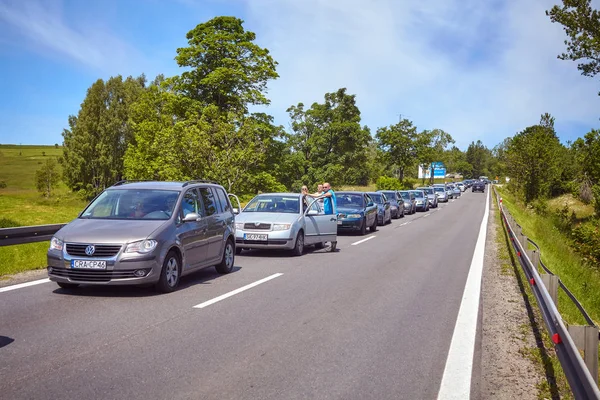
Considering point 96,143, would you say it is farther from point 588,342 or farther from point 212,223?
point 588,342

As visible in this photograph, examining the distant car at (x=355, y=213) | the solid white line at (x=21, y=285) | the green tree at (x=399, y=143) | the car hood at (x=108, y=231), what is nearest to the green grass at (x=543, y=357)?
the car hood at (x=108, y=231)

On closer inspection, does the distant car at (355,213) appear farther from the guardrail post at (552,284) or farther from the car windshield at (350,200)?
the guardrail post at (552,284)

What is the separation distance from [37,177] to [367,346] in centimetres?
7331

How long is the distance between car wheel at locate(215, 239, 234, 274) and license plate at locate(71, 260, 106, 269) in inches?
122

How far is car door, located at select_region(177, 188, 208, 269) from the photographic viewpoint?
29.8ft

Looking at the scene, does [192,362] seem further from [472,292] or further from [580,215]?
[580,215]

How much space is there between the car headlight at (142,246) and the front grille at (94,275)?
284mm

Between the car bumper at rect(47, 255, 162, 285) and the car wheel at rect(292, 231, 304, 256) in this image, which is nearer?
the car bumper at rect(47, 255, 162, 285)

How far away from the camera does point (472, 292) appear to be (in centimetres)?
938

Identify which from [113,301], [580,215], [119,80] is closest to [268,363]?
[113,301]

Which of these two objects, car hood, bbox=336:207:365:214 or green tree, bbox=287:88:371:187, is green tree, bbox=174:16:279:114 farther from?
car hood, bbox=336:207:365:214

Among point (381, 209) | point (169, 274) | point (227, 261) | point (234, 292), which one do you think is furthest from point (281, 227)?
point (381, 209)

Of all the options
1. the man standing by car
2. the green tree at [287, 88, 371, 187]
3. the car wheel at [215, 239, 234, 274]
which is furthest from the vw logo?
the green tree at [287, 88, 371, 187]

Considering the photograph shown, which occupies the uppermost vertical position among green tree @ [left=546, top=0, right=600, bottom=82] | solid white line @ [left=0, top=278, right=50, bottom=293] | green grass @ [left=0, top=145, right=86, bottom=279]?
green tree @ [left=546, top=0, right=600, bottom=82]
